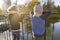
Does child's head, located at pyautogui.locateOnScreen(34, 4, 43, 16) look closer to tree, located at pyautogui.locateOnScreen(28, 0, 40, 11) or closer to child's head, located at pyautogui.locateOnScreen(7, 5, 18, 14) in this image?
tree, located at pyautogui.locateOnScreen(28, 0, 40, 11)

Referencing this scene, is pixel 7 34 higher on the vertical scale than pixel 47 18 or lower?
lower

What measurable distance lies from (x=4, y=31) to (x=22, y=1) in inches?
11.8

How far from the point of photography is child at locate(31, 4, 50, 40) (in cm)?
A: 99

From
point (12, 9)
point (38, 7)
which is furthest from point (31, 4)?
point (12, 9)

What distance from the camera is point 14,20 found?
991mm

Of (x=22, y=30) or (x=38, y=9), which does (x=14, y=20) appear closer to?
(x=22, y=30)

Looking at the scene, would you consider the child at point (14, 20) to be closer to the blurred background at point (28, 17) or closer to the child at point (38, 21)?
the blurred background at point (28, 17)

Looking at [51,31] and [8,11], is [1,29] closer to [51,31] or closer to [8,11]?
[8,11]

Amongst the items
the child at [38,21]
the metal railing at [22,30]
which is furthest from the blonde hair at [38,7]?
the metal railing at [22,30]

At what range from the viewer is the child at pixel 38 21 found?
988 mm

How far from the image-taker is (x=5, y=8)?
961 millimetres

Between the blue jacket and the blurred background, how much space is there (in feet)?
0.10

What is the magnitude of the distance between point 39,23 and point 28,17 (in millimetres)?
112

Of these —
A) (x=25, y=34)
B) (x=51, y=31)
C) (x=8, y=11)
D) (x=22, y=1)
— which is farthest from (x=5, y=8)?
(x=51, y=31)
